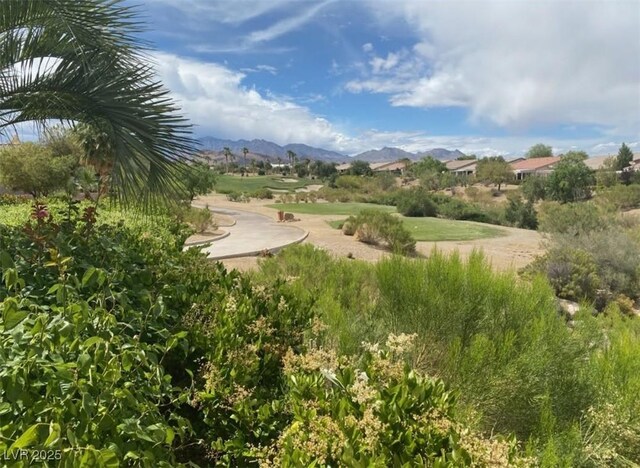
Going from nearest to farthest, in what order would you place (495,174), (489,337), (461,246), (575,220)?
(489,337), (461,246), (575,220), (495,174)

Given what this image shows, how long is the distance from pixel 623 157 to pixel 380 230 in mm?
73626

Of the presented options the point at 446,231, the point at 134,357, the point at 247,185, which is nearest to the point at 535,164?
the point at 247,185

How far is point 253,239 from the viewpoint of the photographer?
17812 mm

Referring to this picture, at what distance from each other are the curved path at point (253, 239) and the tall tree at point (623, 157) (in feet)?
231

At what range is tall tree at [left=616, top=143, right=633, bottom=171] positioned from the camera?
73.6 m

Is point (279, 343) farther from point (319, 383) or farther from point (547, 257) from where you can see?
point (547, 257)

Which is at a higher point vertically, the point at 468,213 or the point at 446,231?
the point at 468,213

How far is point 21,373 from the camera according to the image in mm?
1283

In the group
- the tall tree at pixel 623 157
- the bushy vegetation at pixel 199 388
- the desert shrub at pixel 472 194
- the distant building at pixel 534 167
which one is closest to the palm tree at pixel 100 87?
the bushy vegetation at pixel 199 388

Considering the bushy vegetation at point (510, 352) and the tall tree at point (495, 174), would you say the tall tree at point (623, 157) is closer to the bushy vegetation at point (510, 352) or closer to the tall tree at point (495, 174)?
the tall tree at point (495, 174)

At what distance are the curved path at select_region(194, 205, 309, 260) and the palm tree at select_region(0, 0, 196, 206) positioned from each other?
671 centimetres

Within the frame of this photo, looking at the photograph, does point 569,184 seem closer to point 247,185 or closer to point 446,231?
point 446,231

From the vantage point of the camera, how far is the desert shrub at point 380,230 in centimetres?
1761

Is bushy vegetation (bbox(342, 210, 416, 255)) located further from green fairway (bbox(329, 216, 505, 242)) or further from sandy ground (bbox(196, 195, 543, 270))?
green fairway (bbox(329, 216, 505, 242))
